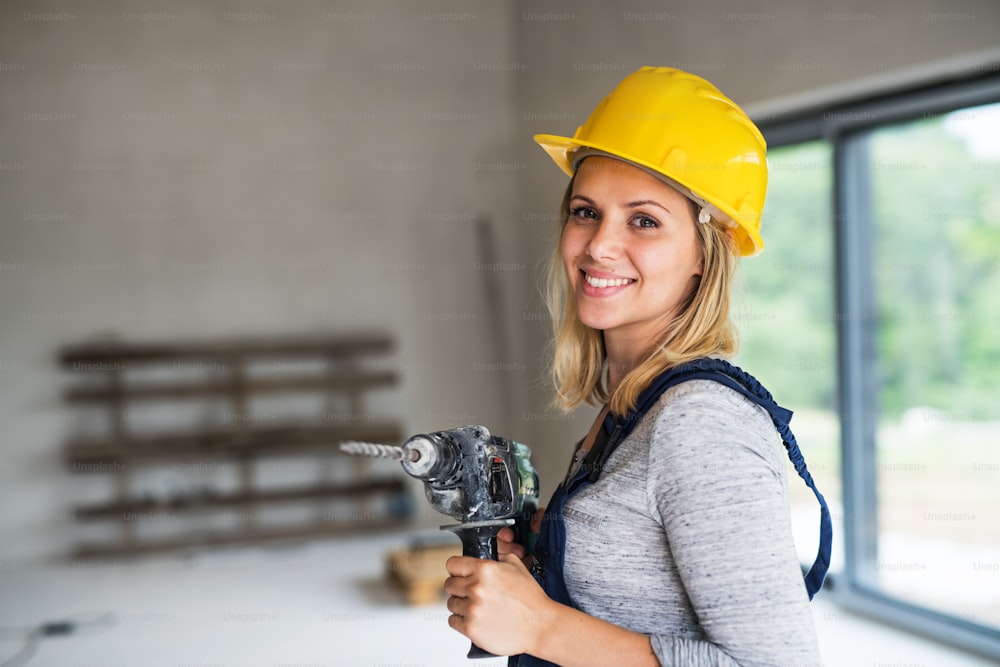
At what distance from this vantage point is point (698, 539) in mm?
920

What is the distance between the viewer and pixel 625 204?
118 centimetres

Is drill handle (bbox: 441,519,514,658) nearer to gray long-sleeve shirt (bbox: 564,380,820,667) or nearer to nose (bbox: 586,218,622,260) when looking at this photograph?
gray long-sleeve shirt (bbox: 564,380,820,667)

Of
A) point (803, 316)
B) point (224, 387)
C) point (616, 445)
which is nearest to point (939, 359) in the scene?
point (803, 316)

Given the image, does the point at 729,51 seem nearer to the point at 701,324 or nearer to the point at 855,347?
the point at 855,347

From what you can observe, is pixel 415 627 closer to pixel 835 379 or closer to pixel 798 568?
pixel 835 379

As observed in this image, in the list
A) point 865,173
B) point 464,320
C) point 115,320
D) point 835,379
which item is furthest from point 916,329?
point 115,320

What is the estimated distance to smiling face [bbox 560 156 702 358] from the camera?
1161mm

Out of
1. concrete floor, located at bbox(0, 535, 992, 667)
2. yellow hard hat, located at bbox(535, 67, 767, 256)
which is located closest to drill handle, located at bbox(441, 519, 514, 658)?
yellow hard hat, located at bbox(535, 67, 767, 256)

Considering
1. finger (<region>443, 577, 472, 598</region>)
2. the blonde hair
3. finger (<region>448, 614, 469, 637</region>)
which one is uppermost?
the blonde hair

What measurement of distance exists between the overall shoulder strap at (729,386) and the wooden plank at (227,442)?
3.94 m

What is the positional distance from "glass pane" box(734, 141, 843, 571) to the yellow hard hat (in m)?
2.21

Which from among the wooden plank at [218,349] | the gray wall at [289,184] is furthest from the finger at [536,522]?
the wooden plank at [218,349]

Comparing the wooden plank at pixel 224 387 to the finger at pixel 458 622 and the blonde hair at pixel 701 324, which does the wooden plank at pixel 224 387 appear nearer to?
the blonde hair at pixel 701 324

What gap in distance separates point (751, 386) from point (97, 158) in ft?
14.7
